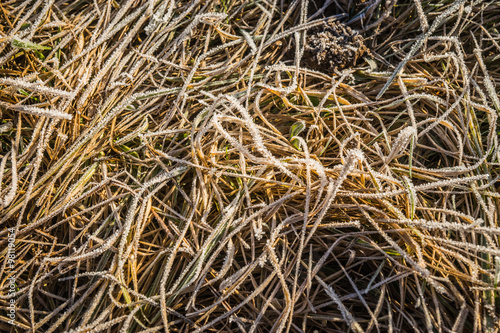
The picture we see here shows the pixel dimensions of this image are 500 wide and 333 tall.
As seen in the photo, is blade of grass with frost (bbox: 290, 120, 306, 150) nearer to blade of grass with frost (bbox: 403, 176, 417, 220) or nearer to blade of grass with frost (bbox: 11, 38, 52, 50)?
blade of grass with frost (bbox: 403, 176, 417, 220)

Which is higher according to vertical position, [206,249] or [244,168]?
[244,168]

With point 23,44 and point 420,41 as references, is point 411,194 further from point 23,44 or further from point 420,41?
point 23,44

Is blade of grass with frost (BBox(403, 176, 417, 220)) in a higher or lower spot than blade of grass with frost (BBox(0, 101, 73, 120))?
lower

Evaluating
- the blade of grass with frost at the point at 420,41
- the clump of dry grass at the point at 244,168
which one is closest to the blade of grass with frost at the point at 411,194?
the clump of dry grass at the point at 244,168

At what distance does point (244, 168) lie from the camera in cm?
115

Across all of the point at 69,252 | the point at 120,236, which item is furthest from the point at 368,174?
the point at 69,252

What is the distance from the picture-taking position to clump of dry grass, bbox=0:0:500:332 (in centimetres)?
107

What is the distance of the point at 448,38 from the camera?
1219 mm

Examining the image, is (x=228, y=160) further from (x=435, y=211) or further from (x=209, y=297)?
(x=435, y=211)

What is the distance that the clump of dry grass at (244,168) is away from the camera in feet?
3.51

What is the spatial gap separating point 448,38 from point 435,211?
652 mm

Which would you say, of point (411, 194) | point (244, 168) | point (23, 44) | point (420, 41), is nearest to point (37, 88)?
point (23, 44)

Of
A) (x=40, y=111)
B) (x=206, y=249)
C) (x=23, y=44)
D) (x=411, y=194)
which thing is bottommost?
(x=206, y=249)

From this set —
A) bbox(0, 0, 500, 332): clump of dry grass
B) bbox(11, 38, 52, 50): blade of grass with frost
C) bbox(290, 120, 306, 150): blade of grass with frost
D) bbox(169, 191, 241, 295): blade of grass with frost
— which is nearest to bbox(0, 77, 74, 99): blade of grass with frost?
bbox(0, 0, 500, 332): clump of dry grass
